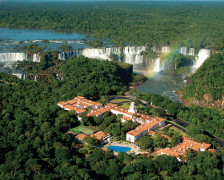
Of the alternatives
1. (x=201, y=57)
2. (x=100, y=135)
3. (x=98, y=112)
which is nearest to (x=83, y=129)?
(x=100, y=135)

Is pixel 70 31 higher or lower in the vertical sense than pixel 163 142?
higher

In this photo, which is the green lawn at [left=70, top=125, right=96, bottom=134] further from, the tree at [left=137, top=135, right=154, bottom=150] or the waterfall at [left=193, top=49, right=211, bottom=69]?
the waterfall at [left=193, top=49, right=211, bottom=69]

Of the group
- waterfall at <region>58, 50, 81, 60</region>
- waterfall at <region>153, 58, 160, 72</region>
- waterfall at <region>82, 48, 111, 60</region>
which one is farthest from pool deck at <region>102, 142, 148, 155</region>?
waterfall at <region>82, 48, 111, 60</region>

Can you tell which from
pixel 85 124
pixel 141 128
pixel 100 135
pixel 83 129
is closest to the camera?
pixel 100 135

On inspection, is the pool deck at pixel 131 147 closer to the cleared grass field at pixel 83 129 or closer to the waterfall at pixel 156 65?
the cleared grass field at pixel 83 129

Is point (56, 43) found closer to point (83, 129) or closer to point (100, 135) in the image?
point (83, 129)

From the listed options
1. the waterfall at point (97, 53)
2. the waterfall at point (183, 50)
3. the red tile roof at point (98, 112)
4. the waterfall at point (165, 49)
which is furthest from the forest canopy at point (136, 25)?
the red tile roof at point (98, 112)

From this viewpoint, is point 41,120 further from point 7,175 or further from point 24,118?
point 7,175

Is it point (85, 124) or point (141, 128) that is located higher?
point (141, 128)

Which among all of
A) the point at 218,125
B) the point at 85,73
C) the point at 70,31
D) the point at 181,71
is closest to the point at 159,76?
the point at 181,71
